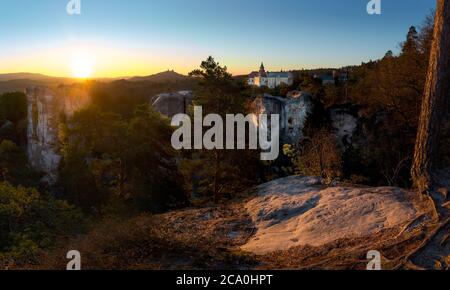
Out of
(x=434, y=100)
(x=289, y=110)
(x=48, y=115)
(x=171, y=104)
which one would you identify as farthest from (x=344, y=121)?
(x=48, y=115)

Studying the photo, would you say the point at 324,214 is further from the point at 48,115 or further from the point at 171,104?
the point at 48,115

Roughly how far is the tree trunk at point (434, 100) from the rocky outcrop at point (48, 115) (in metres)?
32.1

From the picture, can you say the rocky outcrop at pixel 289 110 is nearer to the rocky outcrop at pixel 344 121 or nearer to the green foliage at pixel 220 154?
the rocky outcrop at pixel 344 121

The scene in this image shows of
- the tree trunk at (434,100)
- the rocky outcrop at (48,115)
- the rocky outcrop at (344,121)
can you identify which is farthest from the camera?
the rocky outcrop at (48,115)

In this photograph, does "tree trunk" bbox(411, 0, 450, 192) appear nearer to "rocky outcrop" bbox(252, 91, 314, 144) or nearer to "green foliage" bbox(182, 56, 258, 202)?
"green foliage" bbox(182, 56, 258, 202)

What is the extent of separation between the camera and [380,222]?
788cm

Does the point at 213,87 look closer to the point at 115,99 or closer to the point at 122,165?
the point at 122,165

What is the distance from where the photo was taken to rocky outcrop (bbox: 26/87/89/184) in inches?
1419

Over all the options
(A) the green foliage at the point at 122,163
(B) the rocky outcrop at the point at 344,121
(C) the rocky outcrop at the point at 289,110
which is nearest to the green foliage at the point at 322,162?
(A) the green foliage at the point at 122,163

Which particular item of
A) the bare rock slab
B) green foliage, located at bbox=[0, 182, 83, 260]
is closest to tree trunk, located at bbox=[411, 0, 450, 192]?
the bare rock slab

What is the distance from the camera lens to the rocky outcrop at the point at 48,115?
3603cm

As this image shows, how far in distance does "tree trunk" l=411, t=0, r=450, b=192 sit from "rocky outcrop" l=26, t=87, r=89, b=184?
32.1m
